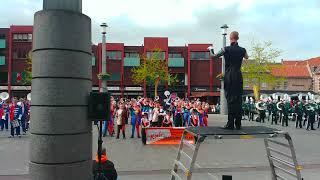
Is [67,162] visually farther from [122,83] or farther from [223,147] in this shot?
[122,83]

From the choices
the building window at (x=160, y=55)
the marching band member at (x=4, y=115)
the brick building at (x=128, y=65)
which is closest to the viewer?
the marching band member at (x=4, y=115)

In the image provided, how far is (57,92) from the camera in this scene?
18.9 ft

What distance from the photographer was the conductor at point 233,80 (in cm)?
732

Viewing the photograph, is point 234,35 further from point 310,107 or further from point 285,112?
point 285,112

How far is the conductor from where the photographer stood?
732 centimetres

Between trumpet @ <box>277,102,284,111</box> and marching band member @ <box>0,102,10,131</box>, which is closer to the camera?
marching band member @ <box>0,102,10,131</box>

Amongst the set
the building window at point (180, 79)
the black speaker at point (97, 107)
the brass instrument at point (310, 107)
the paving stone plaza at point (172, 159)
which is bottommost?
the paving stone plaza at point (172, 159)

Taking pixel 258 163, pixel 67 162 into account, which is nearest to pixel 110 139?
pixel 258 163

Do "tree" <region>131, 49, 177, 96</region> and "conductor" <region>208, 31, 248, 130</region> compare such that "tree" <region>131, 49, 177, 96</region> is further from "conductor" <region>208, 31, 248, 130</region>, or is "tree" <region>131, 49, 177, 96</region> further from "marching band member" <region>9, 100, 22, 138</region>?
"conductor" <region>208, 31, 248, 130</region>

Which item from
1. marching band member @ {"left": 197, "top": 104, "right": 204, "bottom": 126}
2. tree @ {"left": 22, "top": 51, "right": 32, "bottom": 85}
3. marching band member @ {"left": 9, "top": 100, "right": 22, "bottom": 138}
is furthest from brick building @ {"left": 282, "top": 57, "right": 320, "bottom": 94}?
marching band member @ {"left": 9, "top": 100, "right": 22, "bottom": 138}

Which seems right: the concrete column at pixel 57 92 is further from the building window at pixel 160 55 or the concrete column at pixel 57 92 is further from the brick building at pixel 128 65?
the building window at pixel 160 55

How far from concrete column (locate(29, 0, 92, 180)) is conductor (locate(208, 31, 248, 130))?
2942 mm

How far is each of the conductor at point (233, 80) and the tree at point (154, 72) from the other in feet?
170

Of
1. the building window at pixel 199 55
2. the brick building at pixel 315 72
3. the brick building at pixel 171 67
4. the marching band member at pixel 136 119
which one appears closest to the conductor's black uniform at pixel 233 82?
the marching band member at pixel 136 119
